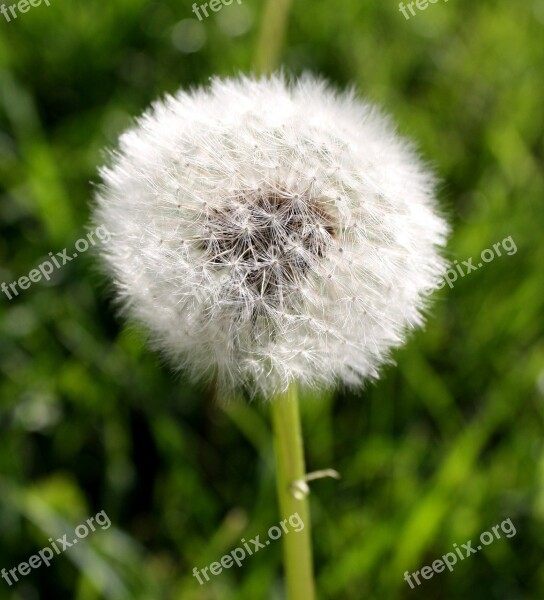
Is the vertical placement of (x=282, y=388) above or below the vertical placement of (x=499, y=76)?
below

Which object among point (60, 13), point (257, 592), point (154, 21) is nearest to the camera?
point (257, 592)

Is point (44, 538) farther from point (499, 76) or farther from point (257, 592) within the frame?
point (499, 76)

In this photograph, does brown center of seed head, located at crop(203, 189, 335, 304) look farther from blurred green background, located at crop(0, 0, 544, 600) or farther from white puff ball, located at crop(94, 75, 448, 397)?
blurred green background, located at crop(0, 0, 544, 600)

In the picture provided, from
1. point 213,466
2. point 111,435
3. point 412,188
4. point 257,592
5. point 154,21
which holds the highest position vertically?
point 154,21

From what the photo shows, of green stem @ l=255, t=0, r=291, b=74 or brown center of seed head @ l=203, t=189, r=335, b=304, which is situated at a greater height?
green stem @ l=255, t=0, r=291, b=74

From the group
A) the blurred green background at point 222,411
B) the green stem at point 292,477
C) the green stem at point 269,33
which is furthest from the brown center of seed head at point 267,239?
the green stem at point 269,33

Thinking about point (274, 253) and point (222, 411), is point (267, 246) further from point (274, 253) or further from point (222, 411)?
point (222, 411)

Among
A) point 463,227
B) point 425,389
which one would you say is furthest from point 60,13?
point 425,389

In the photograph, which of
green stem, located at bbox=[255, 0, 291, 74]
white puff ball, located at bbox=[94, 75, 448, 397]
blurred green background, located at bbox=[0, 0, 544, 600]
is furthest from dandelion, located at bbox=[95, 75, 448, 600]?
green stem, located at bbox=[255, 0, 291, 74]

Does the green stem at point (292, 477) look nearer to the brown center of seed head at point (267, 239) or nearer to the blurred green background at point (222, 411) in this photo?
the brown center of seed head at point (267, 239)
